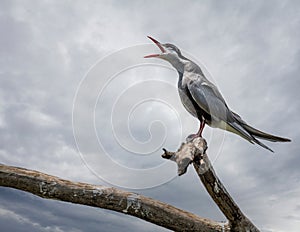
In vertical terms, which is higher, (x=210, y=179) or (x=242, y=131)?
(x=242, y=131)

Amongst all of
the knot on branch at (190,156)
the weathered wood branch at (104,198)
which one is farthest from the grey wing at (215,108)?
the weathered wood branch at (104,198)

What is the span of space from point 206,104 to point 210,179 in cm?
145

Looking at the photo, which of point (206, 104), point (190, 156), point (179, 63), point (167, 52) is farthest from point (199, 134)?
point (167, 52)

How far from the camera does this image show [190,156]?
3361 mm

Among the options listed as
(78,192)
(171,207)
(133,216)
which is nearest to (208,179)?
(171,207)

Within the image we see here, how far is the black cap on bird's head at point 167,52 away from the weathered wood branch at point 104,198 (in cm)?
238

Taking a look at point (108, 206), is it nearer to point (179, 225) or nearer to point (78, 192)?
point (78, 192)

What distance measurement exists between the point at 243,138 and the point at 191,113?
0.83m

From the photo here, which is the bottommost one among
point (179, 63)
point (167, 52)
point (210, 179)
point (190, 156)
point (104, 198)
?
point (104, 198)

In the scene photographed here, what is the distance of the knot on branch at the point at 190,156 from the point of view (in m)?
3.33

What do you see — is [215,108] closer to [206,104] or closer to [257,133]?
[206,104]

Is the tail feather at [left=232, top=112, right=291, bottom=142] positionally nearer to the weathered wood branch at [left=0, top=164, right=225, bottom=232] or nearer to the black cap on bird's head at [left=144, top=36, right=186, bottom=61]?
the black cap on bird's head at [left=144, top=36, right=186, bottom=61]

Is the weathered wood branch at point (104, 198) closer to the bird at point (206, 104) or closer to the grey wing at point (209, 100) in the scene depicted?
the bird at point (206, 104)

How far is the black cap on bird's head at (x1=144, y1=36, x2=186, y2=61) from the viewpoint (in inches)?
199
